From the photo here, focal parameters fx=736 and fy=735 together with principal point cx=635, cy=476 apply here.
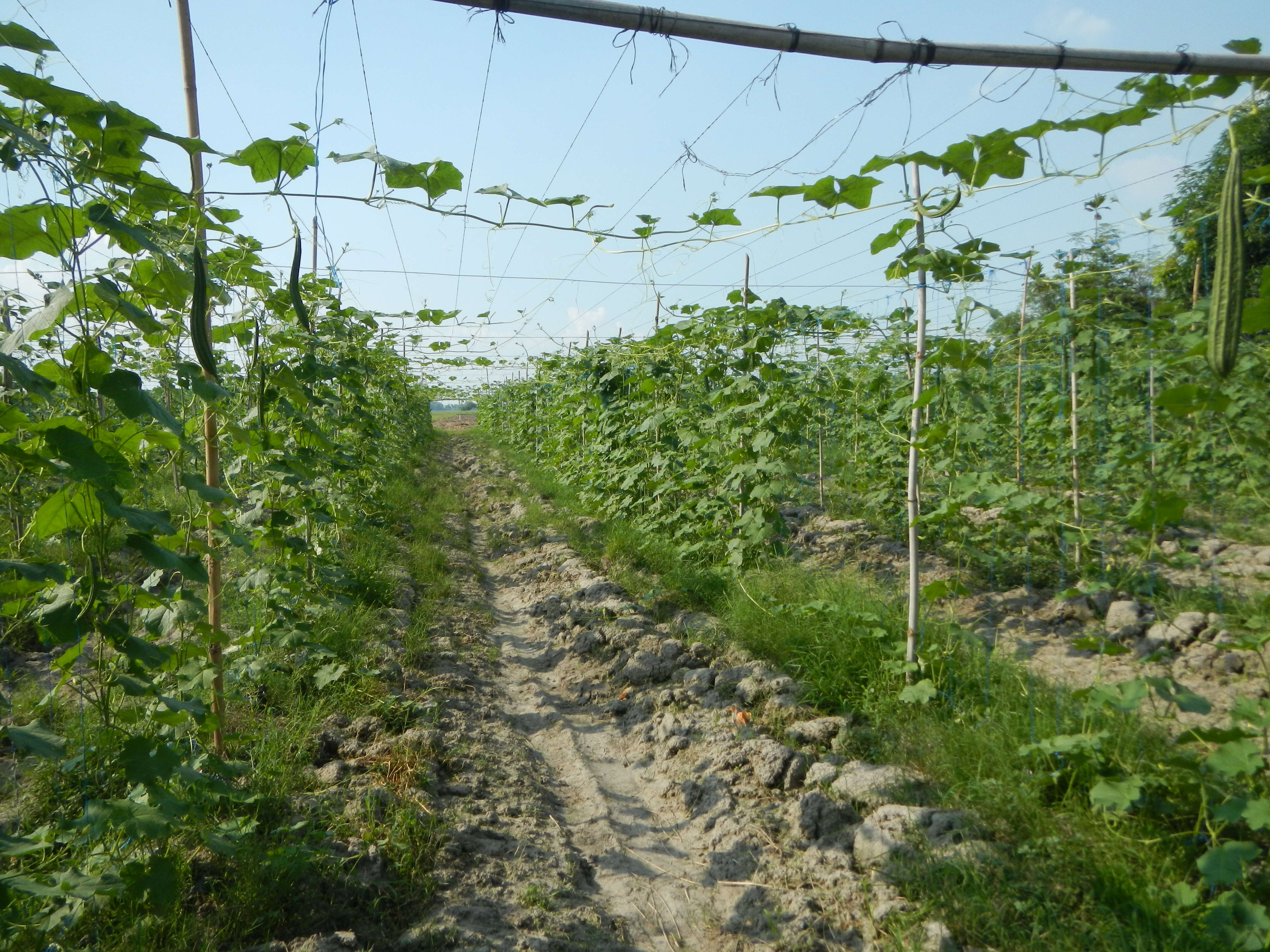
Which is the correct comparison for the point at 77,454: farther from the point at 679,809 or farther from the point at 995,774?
the point at 995,774

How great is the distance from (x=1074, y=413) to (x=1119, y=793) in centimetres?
371

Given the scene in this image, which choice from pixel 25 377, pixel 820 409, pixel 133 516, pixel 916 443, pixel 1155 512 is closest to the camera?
pixel 25 377

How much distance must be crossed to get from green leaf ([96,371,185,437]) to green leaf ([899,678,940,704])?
3.06 m

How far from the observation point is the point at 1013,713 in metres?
3.07

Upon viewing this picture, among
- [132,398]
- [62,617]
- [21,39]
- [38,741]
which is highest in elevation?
[21,39]

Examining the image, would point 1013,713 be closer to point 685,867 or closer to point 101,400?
point 685,867

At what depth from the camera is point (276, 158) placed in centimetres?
258

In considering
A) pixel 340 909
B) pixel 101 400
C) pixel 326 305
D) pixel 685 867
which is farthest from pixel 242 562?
pixel 685 867

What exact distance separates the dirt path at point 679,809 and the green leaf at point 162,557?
1.36 meters

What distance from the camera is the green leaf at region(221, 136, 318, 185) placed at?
2502 mm

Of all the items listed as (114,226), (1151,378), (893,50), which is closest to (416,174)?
(114,226)

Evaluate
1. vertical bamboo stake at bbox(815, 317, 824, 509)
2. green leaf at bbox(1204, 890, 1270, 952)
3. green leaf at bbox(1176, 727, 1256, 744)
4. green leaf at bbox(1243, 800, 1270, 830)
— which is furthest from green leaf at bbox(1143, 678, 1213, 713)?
vertical bamboo stake at bbox(815, 317, 824, 509)

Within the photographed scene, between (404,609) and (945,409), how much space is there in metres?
3.99

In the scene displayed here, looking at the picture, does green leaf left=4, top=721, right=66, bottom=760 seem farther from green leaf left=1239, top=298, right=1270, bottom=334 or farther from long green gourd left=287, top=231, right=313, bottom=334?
green leaf left=1239, top=298, right=1270, bottom=334
